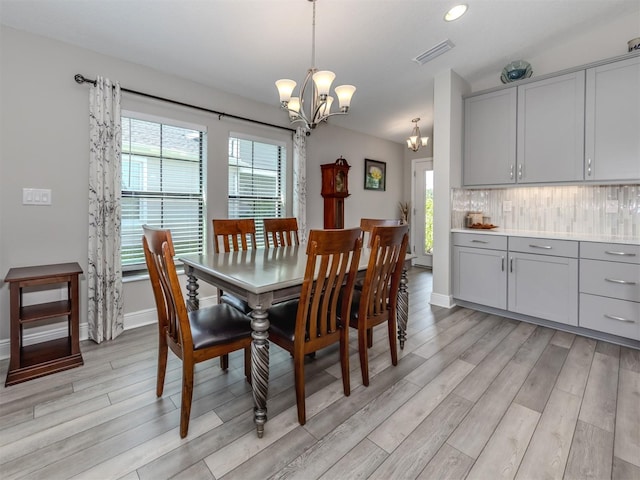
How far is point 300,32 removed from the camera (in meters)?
2.61

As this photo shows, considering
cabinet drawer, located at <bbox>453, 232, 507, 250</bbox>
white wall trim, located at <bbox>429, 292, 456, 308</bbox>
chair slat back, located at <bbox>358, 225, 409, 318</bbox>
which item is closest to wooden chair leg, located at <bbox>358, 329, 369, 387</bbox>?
chair slat back, located at <bbox>358, 225, 409, 318</bbox>

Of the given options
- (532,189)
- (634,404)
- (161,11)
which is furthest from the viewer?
(532,189)

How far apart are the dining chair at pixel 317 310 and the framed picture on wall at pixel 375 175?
393 centimetres

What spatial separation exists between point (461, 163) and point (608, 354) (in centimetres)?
231

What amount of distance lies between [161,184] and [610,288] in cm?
422

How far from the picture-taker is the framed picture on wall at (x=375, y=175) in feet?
18.0

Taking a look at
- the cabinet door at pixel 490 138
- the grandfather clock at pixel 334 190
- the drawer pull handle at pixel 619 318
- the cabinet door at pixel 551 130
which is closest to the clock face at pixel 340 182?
the grandfather clock at pixel 334 190

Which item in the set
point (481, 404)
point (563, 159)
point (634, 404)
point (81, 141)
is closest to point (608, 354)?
point (634, 404)

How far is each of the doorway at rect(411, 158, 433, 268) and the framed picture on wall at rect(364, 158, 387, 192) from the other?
28.8 inches

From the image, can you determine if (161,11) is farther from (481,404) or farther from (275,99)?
(481,404)

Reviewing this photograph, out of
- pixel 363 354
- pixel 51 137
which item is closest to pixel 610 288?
pixel 363 354

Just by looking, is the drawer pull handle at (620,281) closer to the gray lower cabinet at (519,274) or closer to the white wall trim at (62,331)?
the gray lower cabinet at (519,274)

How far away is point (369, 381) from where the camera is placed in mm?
2059

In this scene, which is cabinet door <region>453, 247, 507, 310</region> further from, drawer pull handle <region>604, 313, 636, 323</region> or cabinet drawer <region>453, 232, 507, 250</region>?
drawer pull handle <region>604, 313, 636, 323</region>
